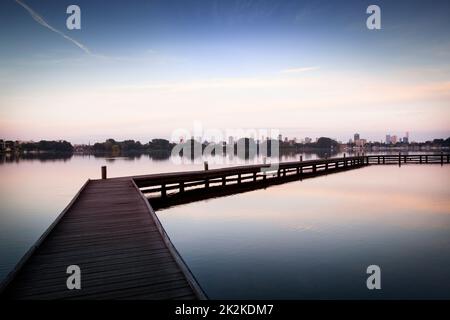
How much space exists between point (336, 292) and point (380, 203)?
1463 cm

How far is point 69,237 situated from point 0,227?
11.3m

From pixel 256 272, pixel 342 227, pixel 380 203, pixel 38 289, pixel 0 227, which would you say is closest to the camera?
pixel 38 289

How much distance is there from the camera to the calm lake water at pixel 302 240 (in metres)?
8.58

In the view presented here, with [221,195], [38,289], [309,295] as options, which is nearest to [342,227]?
[309,295]

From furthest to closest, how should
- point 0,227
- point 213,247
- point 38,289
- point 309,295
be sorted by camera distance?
point 0,227
point 213,247
point 309,295
point 38,289

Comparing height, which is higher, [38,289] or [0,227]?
[38,289]

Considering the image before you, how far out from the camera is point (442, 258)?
10.5 m

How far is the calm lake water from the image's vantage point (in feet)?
28.1

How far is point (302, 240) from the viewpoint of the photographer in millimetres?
12891
